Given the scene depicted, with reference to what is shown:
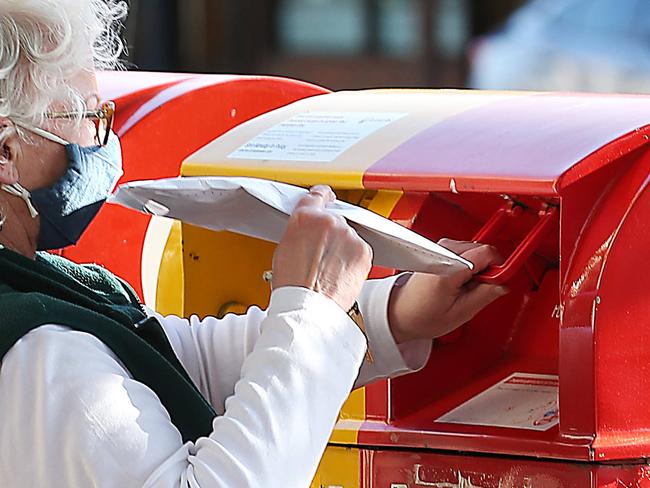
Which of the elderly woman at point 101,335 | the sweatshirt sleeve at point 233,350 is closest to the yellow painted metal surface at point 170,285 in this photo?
the sweatshirt sleeve at point 233,350

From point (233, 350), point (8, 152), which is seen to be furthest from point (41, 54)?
point (233, 350)

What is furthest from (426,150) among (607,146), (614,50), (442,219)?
(614,50)

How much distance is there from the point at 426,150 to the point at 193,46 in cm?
600

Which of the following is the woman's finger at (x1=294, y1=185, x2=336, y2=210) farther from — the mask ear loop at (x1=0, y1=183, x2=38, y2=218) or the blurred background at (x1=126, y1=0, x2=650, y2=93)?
the blurred background at (x1=126, y1=0, x2=650, y2=93)

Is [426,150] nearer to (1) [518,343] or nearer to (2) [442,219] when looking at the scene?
(2) [442,219]

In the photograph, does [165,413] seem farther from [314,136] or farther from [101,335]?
[314,136]

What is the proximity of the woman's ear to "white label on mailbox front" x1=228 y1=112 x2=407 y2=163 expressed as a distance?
62 cm

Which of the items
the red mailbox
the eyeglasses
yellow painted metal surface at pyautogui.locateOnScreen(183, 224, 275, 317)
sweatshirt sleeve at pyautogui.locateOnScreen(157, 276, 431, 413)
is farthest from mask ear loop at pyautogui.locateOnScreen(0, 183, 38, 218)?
yellow painted metal surface at pyautogui.locateOnScreen(183, 224, 275, 317)

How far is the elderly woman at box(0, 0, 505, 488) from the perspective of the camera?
5.34 ft

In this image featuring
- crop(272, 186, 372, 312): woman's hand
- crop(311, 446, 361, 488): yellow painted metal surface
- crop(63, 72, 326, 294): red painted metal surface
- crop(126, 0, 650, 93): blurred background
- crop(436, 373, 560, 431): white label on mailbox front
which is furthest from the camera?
crop(126, 0, 650, 93): blurred background

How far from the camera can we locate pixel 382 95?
263 cm

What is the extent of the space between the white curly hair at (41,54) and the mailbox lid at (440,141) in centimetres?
54

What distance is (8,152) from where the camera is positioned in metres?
1.83

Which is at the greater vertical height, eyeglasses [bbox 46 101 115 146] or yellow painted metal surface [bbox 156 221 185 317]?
eyeglasses [bbox 46 101 115 146]
